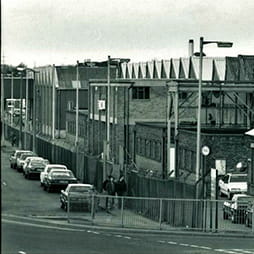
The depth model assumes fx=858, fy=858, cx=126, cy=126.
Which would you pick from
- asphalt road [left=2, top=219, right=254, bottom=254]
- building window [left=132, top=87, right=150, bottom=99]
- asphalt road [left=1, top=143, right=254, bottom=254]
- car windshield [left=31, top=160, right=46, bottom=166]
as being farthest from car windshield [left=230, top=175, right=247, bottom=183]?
building window [left=132, top=87, right=150, bottom=99]

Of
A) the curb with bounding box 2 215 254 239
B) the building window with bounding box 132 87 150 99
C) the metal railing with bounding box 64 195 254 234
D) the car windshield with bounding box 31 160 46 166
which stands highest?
the building window with bounding box 132 87 150 99

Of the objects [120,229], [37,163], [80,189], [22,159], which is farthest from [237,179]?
[120,229]

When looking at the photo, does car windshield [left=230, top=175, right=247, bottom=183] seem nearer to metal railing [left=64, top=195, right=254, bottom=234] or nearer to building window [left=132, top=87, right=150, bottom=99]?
metal railing [left=64, top=195, right=254, bottom=234]

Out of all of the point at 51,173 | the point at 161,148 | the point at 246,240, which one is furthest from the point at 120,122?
the point at 246,240

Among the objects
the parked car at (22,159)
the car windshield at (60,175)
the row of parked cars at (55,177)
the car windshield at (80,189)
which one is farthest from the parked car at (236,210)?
the parked car at (22,159)

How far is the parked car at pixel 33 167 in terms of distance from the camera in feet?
147

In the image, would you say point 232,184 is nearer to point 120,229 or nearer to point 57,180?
point 57,180

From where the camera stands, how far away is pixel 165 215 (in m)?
27.1

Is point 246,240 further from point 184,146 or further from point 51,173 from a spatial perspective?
→ point 184,146

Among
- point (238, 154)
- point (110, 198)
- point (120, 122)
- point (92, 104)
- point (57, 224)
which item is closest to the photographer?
point (57, 224)

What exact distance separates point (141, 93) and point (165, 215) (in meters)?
34.3

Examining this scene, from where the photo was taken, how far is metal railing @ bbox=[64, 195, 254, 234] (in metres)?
26.2

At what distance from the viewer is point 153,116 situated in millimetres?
61219

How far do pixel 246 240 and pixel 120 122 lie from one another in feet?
113
